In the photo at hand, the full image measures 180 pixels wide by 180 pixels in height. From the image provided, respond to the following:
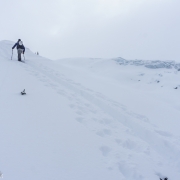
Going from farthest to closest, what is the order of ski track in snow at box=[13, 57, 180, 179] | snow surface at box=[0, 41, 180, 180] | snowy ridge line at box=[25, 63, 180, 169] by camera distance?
snowy ridge line at box=[25, 63, 180, 169], ski track in snow at box=[13, 57, 180, 179], snow surface at box=[0, 41, 180, 180]

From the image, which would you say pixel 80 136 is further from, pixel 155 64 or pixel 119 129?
pixel 155 64

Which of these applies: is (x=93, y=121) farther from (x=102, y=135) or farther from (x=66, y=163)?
(x=66, y=163)

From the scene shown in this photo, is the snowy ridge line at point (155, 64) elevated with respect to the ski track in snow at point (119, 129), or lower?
elevated

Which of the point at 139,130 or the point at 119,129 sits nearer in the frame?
the point at 119,129

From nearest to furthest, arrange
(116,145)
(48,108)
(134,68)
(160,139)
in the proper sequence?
(116,145), (160,139), (48,108), (134,68)

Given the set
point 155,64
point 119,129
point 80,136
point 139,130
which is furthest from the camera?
point 155,64

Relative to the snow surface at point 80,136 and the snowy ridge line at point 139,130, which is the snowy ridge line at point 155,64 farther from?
the snowy ridge line at point 139,130

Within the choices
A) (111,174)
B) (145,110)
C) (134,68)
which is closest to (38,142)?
(111,174)

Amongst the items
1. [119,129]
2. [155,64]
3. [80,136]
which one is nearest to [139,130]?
[119,129]

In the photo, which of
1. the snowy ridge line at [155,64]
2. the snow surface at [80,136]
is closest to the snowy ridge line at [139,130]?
the snow surface at [80,136]

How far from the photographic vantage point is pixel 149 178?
410 centimetres

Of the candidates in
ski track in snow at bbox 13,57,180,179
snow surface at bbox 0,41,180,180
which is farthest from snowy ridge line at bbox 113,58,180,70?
ski track in snow at bbox 13,57,180,179

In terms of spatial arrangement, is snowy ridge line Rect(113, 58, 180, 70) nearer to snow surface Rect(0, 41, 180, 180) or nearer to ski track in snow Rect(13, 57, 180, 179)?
snow surface Rect(0, 41, 180, 180)

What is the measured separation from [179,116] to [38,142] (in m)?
7.00
